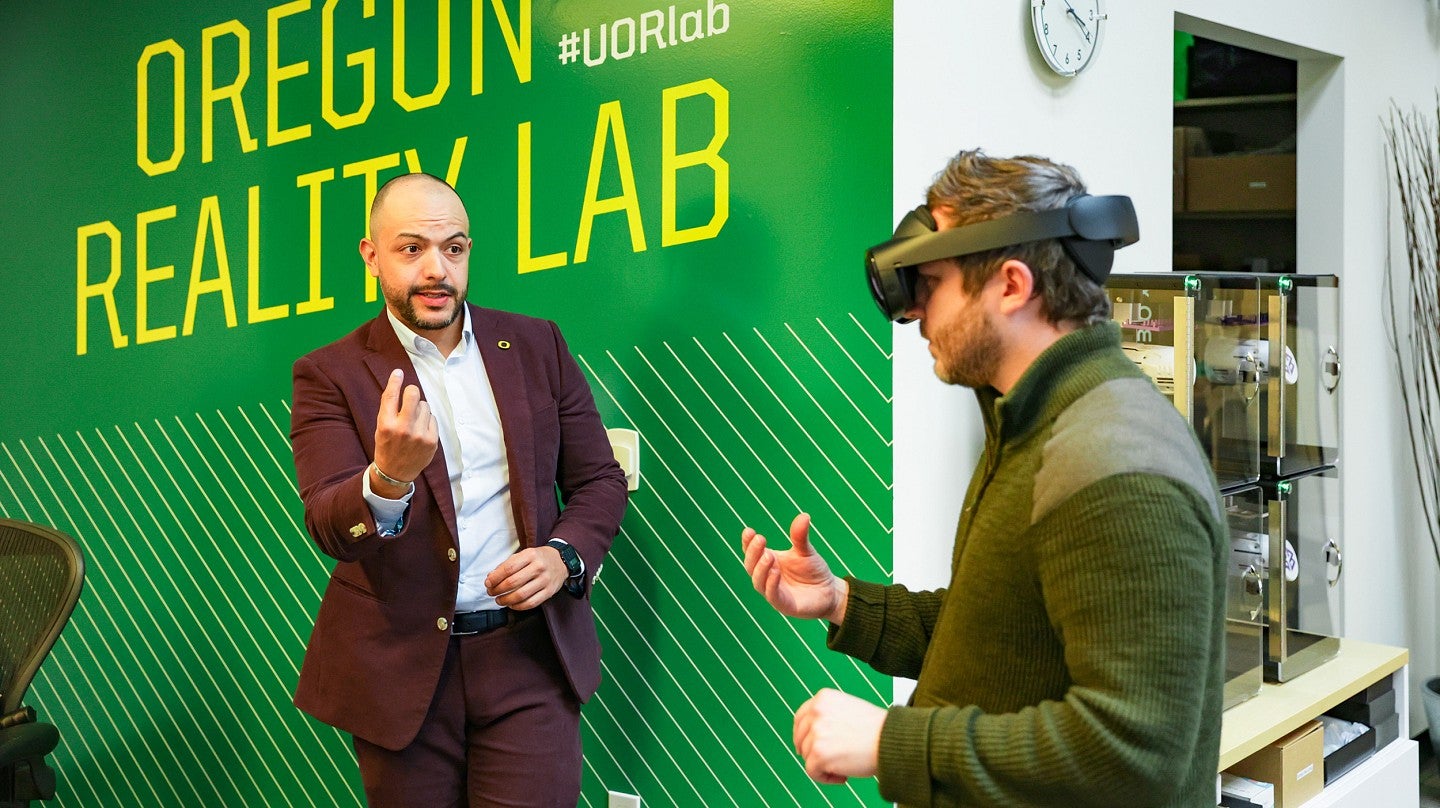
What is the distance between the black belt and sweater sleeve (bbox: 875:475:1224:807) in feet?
4.29

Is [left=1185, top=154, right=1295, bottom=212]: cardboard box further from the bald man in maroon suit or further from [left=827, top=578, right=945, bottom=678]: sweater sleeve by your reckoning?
[left=827, top=578, right=945, bottom=678]: sweater sleeve

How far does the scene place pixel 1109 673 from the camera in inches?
47.6

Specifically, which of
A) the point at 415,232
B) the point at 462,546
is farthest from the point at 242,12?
the point at 462,546

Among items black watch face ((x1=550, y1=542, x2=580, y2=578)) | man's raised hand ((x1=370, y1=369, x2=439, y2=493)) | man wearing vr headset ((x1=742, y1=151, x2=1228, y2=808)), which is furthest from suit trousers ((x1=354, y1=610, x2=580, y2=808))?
man wearing vr headset ((x1=742, y1=151, x2=1228, y2=808))

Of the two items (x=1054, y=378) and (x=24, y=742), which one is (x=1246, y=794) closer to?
(x=1054, y=378)

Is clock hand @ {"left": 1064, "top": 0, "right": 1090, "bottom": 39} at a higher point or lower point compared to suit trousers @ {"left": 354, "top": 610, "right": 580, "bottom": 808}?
higher

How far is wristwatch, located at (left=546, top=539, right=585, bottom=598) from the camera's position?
7.98 ft

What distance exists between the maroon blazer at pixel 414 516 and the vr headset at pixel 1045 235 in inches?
46.2

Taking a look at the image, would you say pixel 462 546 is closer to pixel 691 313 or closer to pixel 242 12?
pixel 691 313

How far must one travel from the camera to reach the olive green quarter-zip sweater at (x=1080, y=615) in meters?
1.21

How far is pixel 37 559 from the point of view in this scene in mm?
2986

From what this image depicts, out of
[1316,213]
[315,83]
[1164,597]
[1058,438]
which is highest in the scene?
[315,83]

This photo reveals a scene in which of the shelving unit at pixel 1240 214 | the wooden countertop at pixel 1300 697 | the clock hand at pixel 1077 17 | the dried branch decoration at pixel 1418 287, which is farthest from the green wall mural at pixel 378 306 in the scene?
the dried branch decoration at pixel 1418 287

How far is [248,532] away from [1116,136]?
2.52 metres
